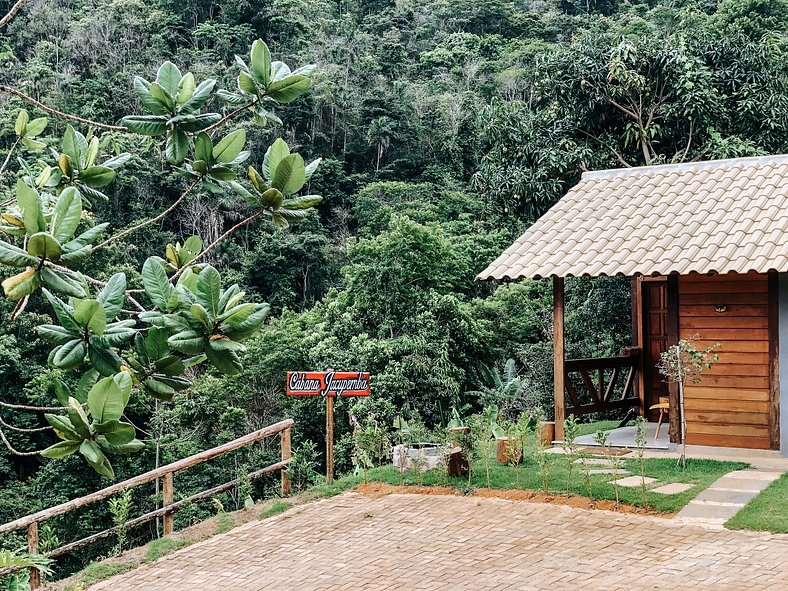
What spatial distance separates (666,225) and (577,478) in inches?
128

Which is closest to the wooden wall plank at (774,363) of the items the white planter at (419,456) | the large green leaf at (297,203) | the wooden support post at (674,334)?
the wooden support post at (674,334)

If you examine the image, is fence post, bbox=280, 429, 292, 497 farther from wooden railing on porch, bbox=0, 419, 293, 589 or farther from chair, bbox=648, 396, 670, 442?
chair, bbox=648, 396, 670, 442

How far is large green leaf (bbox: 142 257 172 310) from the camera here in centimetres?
219

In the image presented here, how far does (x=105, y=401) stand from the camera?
6.39ft

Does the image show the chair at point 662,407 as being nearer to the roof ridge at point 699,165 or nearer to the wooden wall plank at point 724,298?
the wooden wall plank at point 724,298

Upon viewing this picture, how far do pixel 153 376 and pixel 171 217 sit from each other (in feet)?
91.2

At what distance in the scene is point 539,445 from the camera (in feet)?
31.1

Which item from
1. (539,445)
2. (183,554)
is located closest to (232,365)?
(183,554)

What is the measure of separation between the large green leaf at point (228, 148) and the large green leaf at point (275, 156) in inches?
3.6

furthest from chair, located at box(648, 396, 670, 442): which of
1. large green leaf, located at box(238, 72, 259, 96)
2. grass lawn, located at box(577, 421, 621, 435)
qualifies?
large green leaf, located at box(238, 72, 259, 96)

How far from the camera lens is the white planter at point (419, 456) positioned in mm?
10289

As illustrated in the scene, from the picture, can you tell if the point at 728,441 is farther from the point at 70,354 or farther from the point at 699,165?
the point at 70,354

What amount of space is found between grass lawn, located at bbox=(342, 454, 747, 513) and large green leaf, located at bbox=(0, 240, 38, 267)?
738 centimetres

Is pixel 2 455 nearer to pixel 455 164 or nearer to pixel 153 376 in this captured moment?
pixel 455 164
